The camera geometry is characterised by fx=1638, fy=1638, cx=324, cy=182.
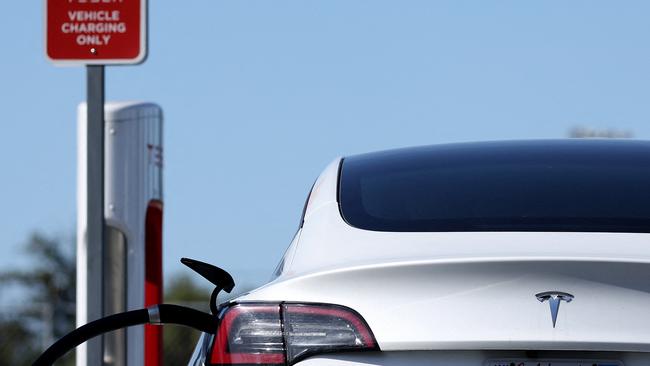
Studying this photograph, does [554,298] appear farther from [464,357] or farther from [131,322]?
[131,322]

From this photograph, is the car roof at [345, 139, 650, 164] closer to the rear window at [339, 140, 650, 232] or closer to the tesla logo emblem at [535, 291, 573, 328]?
the rear window at [339, 140, 650, 232]

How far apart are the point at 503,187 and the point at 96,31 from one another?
2.62 metres

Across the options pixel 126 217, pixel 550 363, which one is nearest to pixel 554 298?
pixel 550 363

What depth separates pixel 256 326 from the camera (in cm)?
384

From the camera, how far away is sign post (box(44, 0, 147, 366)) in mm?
6660

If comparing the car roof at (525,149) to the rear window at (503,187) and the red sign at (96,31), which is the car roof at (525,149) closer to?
the rear window at (503,187)

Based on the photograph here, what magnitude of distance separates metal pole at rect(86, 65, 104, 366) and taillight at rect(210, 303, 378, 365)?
2.71 m

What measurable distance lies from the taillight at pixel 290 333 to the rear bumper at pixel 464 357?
0.10 feet

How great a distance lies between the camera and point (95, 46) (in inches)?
263

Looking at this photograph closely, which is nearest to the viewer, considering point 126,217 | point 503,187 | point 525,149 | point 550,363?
point 550,363

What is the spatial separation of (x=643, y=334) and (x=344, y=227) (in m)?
0.97

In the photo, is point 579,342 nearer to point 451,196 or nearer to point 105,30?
point 451,196

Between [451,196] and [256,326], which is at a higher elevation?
[451,196]

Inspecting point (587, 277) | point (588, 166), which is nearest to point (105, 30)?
point (588, 166)
